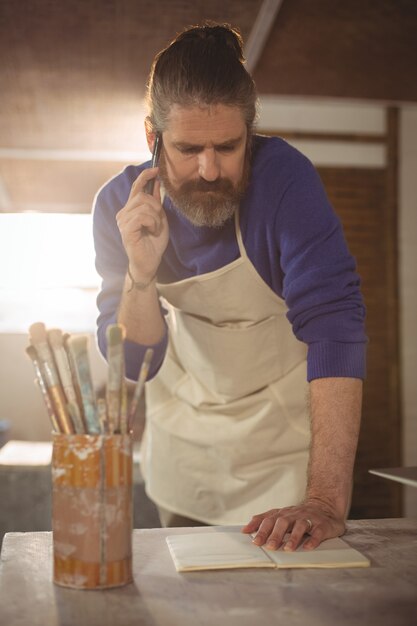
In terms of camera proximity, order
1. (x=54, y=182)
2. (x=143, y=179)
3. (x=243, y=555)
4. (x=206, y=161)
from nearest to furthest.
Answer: (x=243, y=555) < (x=206, y=161) < (x=143, y=179) < (x=54, y=182)

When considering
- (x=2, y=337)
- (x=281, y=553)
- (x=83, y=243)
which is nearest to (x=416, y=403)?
(x=83, y=243)

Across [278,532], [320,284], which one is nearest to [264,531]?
[278,532]

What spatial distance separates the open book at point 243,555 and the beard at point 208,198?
→ 0.65 metres

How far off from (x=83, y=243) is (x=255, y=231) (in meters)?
1.80

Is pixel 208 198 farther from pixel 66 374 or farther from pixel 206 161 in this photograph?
pixel 66 374

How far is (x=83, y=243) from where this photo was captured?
3.14 m

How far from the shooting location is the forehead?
4.36 ft

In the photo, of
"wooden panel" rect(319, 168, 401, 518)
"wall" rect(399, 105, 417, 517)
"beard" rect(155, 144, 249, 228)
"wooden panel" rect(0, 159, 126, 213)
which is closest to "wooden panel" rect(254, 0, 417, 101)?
"beard" rect(155, 144, 249, 228)

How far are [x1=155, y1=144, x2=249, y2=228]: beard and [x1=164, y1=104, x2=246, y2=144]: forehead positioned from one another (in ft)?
0.27

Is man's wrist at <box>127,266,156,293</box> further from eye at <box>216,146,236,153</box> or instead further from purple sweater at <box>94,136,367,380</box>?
eye at <box>216,146,236,153</box>

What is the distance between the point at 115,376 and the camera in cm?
79

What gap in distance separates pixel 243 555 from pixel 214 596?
136mm

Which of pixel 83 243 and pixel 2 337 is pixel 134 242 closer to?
pixel 83 243

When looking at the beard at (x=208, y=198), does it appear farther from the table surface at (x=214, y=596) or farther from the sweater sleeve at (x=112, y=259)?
the table surface at (x=214, y=596)
